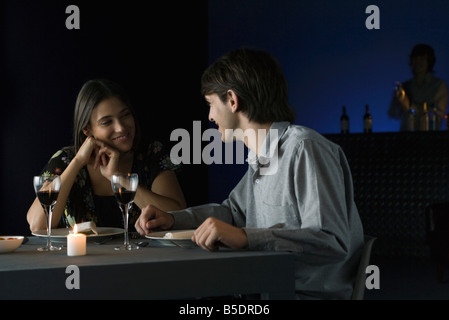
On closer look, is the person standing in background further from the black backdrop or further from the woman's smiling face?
the woman's smiling face

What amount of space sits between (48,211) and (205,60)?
162 inches

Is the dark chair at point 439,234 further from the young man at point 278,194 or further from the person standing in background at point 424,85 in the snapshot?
the young man at point 278,194

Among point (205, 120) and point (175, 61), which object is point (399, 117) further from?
point (175, 61)

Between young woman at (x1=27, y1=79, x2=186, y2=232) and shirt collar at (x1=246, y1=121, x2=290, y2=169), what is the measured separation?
84 centimetres

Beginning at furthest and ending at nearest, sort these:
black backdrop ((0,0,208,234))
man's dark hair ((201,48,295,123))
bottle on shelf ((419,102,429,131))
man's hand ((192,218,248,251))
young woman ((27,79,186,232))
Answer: bottle on shelf ((419,102,429,131))
black backdrop ((0,0,208,234))
young woman ((27,79,186,232))
man's dark hair ((201,48,295,123))
man's hand ((192,218,248,251))

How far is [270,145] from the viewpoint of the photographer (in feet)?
5.44

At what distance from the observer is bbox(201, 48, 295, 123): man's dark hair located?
1.75 metres

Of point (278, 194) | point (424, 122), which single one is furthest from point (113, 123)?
point (424, 122)

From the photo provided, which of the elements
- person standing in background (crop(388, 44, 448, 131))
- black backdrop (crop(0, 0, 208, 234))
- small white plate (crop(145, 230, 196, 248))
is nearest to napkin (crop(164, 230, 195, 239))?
small white plate (crop(145, 230, 196, 248))

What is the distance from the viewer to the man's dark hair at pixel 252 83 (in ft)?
5.73

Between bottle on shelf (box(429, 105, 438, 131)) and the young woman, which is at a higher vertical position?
bottle on shelf (box(429, 105, 438, 131))

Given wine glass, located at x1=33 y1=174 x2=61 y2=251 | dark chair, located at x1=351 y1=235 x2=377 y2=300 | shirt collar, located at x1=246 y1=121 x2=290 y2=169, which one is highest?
shirt collar, located at x1=246 y1=121 x2=290 y2=169
